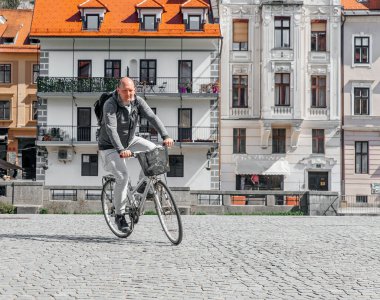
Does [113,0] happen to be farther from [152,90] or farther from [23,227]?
[23,227]

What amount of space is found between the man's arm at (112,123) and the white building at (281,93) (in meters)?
31.3

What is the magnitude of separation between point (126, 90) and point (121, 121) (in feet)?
1.47

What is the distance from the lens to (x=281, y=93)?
40250 millimetres

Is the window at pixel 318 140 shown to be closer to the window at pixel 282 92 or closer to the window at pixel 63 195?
the window at pixel 282 92

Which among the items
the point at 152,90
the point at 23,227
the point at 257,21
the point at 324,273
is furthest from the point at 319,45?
the point at 324,273

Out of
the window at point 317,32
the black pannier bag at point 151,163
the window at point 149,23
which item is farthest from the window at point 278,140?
the black pannier bag at point 151,163

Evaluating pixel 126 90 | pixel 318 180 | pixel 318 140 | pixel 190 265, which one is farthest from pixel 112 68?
pixel 190 265

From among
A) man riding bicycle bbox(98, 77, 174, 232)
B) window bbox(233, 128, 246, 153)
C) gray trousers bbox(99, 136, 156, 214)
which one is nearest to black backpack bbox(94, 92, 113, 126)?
man riding bicycle bbox(98, 77, 174, 232)

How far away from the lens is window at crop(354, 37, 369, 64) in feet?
137

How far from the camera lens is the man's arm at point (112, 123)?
8.82 meters

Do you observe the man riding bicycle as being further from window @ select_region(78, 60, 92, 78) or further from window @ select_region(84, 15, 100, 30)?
window @ select_region(84, 15, 100, 30)

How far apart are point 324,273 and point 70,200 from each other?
17750 mm

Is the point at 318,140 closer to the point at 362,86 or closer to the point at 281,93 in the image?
the point at 281,93

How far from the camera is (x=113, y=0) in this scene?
41688 millimetres
